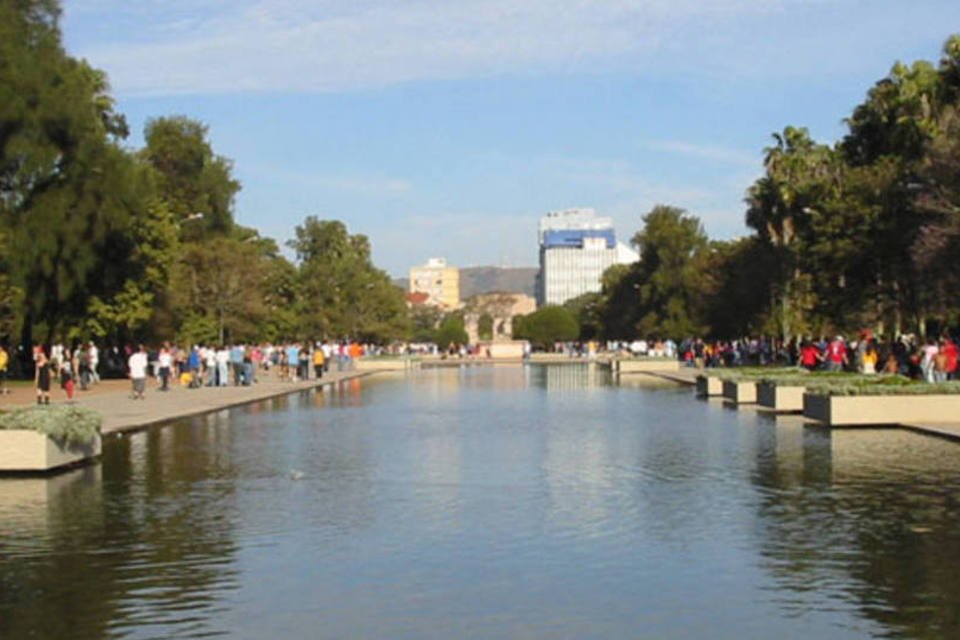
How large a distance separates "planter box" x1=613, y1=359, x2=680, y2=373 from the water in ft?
158

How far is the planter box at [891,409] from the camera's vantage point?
26.6 m

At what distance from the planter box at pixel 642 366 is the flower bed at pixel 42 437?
176ft

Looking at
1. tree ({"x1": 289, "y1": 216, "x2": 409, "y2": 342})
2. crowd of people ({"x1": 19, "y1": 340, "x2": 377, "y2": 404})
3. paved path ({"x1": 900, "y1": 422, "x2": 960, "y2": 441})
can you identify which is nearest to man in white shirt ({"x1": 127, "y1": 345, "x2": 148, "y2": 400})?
Answer: crowd of people ({"x1": 19, "y1": 340, "x2": 377, "y2": 404})

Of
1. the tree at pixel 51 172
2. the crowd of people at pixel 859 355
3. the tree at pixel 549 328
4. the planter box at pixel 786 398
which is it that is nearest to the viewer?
the planter box at pixel 786 398

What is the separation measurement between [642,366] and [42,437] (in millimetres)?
56282

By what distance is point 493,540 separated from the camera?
42.9 feet

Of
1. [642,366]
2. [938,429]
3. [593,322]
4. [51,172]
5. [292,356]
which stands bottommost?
[938,429]

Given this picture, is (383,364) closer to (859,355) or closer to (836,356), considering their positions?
(859,355)

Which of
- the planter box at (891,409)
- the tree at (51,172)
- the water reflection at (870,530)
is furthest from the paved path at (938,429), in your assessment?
the tree at (51,172)

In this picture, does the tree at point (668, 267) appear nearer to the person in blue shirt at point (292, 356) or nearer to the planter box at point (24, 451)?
the person in blue shirt at point (292, 356)

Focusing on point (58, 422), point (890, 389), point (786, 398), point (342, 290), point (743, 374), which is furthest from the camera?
point (342, 290)

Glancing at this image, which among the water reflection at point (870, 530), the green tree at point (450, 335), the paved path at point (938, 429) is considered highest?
the green tree at point (450, 335)

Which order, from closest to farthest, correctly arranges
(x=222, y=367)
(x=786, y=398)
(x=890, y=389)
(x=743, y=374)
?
(x=890, y=389) → (x=786, y=398) → (x=743, y=374) → (x=222, y=367)

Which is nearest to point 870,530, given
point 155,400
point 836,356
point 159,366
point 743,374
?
point 743,374
